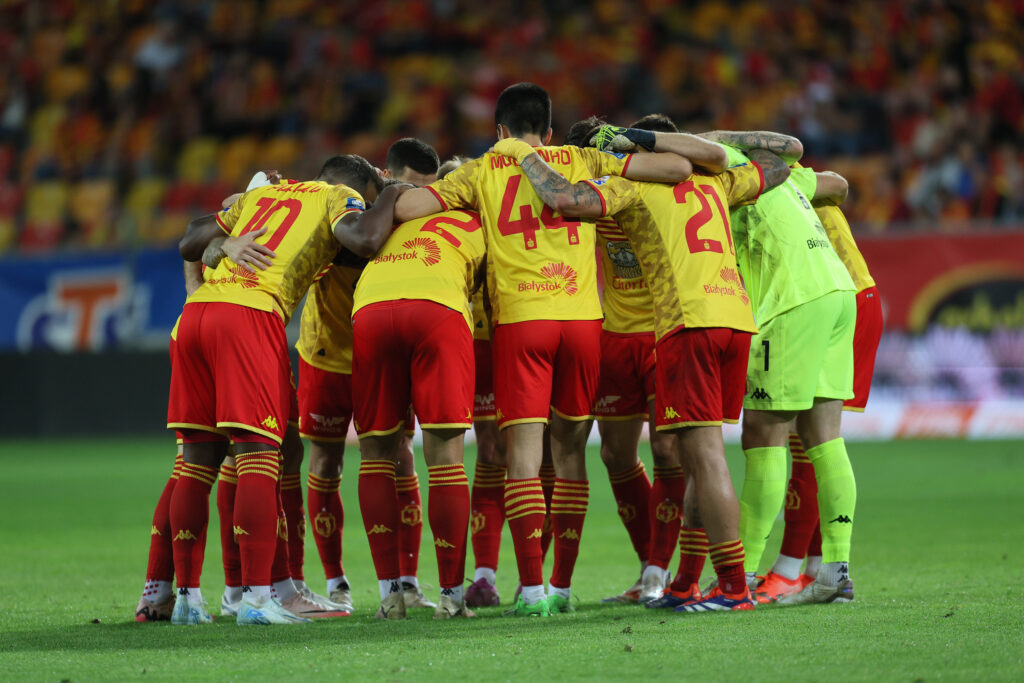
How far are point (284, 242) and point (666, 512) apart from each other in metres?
2.36

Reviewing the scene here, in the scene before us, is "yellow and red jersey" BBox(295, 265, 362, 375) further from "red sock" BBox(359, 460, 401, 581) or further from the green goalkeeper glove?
the green goalkeeper glove

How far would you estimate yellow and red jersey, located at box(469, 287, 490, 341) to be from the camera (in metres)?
6.86

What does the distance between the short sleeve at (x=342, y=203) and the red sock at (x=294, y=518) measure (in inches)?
57.4

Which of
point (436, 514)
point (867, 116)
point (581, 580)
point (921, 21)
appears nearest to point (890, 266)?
point (867, 116)

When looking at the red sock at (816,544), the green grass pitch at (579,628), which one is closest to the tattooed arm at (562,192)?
the green grass pitch at (579,628)

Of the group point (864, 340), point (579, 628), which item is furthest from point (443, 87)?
point (579, 628)

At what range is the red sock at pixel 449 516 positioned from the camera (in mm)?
5793

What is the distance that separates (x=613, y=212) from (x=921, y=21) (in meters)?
15.6

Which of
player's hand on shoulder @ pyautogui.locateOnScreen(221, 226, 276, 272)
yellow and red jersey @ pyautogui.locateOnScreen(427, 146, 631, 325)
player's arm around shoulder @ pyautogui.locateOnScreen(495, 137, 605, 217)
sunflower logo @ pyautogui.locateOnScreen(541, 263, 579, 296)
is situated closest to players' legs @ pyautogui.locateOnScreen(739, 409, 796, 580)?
yellow and red jersey @ pyautogui.locateOnScreen(427, 146, 631, 325)

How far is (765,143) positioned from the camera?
6.33 metres

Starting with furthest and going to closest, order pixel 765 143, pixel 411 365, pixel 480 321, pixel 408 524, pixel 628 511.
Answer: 1. pixel 480 321
2. pixel 628 511
3. pixel 408 524
4. pixel 765 143
5. pixel 411 365

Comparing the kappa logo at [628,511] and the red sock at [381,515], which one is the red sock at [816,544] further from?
the red sock at [381,515]

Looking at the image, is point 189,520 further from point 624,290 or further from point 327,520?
point 624,290

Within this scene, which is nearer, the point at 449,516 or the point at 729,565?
the point at 729,565
